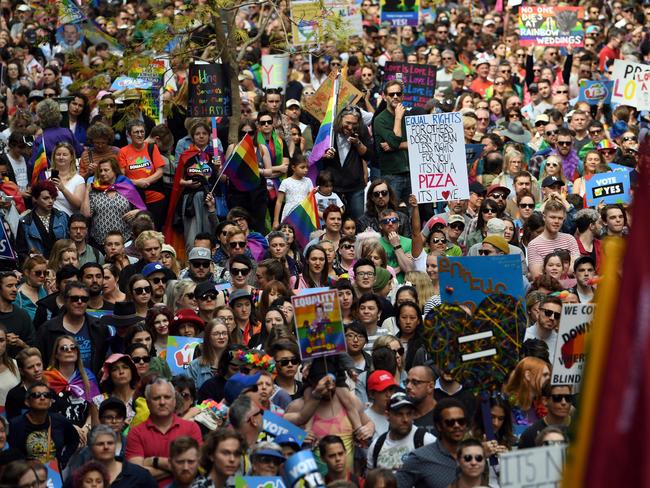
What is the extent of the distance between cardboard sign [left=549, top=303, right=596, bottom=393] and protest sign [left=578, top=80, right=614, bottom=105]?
36.8 feet

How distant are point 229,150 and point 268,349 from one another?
19.1 feet

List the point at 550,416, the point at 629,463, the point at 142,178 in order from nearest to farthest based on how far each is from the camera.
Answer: the point at 629,463 → the point at 550,416 → the point at 142,178

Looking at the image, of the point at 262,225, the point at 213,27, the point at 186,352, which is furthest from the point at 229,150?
the point at 186,352

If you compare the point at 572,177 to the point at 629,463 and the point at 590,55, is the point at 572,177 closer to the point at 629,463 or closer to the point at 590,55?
the point at 590,55

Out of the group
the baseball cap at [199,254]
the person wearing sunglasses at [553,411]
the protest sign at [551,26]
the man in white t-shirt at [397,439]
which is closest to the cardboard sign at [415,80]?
the baseball cap at [199,254]

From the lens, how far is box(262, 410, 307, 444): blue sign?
9.34 m

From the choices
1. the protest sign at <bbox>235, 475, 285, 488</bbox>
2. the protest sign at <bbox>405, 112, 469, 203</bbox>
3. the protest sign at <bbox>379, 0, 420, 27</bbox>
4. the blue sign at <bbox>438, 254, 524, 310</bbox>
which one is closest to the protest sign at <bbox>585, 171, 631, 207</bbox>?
the protest sign at <bbox>405, 112, 469, 203</bbox>

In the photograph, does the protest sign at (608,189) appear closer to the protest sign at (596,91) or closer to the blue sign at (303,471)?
the protest sign at (596,91)

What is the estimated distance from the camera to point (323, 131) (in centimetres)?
1705

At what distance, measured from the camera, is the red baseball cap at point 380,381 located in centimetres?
1009

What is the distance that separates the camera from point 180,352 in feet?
37.7

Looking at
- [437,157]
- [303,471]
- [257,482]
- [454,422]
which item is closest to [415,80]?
[437,157]

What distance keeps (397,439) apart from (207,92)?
7727mm

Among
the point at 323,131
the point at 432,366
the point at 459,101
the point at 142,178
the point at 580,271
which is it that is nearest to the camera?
the point at 432,366
